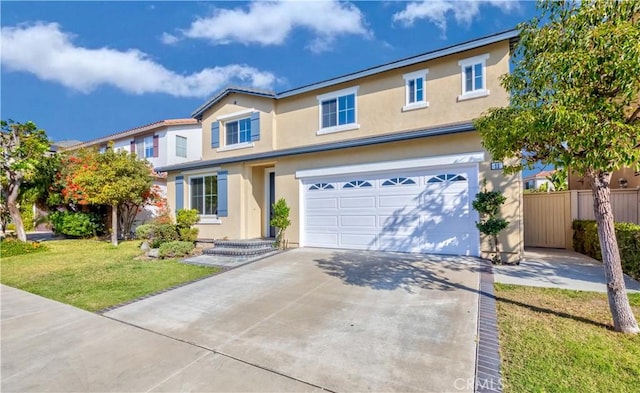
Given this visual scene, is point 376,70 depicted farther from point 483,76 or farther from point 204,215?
point 204,215

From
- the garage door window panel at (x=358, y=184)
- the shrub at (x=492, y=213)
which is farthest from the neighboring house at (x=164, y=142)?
the shrub at (x=492, y=213)

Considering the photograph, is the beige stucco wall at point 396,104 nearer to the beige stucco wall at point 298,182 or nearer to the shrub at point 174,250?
the beige stucco wall at point 298,182

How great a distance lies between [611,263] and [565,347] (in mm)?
1546

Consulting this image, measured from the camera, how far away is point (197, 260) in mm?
9477

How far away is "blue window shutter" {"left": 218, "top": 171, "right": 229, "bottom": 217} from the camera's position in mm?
12742

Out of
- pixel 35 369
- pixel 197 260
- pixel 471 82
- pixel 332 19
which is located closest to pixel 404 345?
pixel 35 369

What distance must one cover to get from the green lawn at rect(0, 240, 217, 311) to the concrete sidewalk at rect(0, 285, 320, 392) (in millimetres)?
1079

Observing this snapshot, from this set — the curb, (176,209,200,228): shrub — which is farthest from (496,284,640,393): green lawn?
(176,209,200,228): shrub

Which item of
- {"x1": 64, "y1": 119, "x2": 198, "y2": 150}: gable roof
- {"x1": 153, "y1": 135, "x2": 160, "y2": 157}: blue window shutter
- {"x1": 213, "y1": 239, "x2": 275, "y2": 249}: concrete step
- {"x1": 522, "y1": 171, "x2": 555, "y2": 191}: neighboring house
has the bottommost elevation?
{"x1": 213, "y1": 239, "x2": 275, "y2": 249}: concrete step

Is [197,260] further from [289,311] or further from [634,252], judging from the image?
[634,252]

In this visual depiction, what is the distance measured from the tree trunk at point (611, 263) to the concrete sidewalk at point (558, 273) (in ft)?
6.73

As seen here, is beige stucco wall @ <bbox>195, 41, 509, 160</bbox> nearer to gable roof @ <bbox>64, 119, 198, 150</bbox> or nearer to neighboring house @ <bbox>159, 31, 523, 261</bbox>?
neighboring house @ <bbox>159, 31, 523, 261</bbox>

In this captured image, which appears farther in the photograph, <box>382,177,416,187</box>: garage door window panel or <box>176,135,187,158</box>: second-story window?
<box>176,135,187,158</box>: second-story window

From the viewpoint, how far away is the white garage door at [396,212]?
8508 mm
